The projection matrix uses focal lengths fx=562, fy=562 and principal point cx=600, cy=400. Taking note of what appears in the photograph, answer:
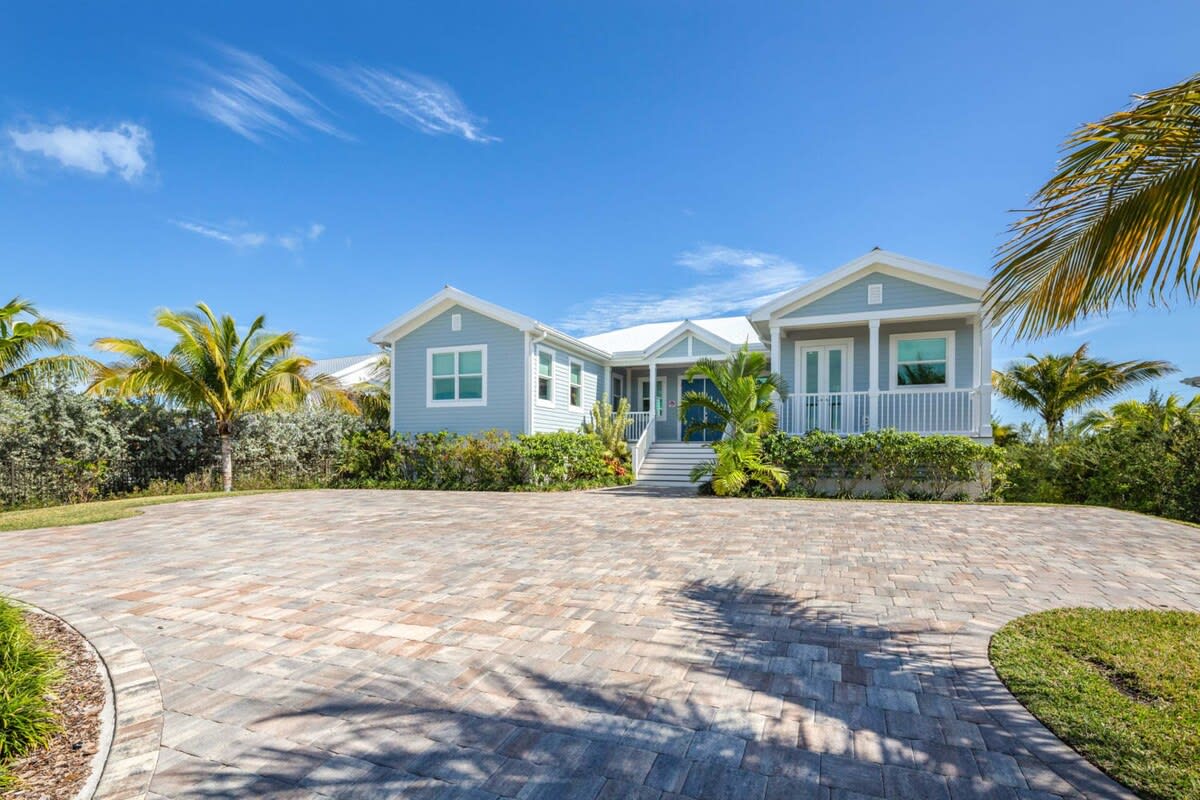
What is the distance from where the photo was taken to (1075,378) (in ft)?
60.2

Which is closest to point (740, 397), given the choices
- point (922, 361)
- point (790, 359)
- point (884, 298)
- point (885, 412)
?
point (790, 359)

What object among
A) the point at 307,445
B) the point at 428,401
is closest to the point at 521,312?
the point at 428,401

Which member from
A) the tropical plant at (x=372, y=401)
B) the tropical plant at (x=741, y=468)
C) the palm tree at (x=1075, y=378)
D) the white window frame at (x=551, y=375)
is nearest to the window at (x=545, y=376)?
the white window frame at (x=551, y=375)

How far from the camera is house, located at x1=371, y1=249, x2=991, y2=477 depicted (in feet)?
45.7

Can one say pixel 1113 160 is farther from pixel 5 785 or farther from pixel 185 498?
pixel 185 498

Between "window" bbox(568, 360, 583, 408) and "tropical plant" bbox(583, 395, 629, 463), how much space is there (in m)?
0.60

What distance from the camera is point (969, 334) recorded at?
14.6 metres

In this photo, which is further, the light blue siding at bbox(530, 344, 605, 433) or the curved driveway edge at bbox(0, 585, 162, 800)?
the light blue siding at bbox(530, 344, 605, 433)

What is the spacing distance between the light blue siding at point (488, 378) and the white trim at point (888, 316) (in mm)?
7505

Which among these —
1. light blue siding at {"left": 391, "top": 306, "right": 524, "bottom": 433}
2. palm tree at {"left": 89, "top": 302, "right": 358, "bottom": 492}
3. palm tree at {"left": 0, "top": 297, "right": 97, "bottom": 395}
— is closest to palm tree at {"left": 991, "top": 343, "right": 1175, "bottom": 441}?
light blue siding at {"left": 391, "top": 306, "right": 524, "bottom": 433}

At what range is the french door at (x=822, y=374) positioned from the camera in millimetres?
15134

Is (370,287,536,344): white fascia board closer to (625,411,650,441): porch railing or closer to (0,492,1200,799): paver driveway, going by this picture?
(625,411,650,441): porch railing

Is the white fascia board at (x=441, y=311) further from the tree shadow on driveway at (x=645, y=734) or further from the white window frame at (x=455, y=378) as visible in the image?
the tree shadow on driveway at (x=645, y=734)

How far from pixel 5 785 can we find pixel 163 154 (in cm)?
1428
